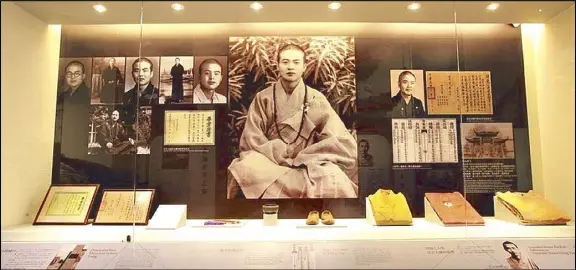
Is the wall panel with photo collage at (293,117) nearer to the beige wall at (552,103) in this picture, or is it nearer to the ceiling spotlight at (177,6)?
the beige wall at (552,103)

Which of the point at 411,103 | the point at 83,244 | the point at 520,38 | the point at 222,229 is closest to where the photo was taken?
the point at 83,244

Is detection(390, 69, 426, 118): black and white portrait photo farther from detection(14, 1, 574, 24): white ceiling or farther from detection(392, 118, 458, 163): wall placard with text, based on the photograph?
detection(14, 1, 574, 24): white ceiling

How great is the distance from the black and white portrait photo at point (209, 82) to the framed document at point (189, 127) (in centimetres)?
9

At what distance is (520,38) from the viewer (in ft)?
7.39

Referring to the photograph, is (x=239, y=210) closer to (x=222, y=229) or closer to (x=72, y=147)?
(x=222, y=229)

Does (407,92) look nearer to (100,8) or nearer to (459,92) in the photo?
(459,92)

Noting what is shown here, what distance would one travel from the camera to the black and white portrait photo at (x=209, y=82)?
7.88 feet

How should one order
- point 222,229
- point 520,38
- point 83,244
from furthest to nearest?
point 520,38 → point 222,229 → point 83,244

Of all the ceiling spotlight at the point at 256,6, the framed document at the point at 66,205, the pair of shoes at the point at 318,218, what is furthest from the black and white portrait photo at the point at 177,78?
the pair of shoes at the point at 318,218

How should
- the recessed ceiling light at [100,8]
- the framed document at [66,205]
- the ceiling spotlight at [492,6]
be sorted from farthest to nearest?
the framed document at [66,205]
the ceiling spotlight at [492,6]
the recessed ceiling light at [100,8]

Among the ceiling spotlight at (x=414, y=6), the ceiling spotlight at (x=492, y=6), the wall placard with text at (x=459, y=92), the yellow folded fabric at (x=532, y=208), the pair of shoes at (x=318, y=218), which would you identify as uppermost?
the ceiling spotlight at (x=492, y=6)

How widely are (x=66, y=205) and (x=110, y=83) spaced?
0.77 m

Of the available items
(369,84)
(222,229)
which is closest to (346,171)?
(369,84)

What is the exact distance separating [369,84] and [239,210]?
1.16 m
